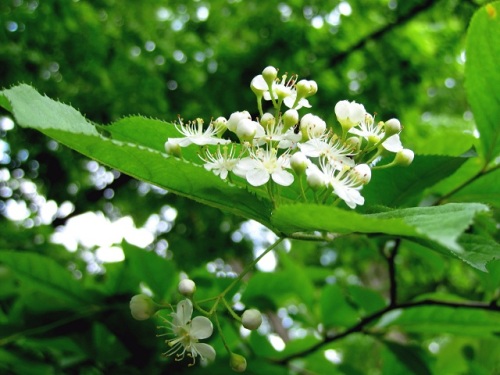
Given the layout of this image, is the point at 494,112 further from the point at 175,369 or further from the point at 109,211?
the point at 109,211

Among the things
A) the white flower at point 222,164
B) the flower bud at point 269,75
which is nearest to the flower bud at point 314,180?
the white flower at point 222,164

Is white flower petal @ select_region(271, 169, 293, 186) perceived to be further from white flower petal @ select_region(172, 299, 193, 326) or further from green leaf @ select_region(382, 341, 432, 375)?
green leaf @ select_region(382, 341, 432, 375)

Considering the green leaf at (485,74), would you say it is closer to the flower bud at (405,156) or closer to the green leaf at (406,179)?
the green leaf at (406,179)

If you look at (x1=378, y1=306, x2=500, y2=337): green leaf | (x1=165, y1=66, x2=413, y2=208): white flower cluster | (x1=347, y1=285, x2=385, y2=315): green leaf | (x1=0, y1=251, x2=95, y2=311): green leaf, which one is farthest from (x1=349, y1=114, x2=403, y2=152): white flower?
(x1=0, y1=251, x2=95, y2=311): green leaf

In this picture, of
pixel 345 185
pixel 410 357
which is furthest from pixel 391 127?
pixel 410 357

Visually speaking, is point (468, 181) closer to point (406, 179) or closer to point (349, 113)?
point (406, 179)
